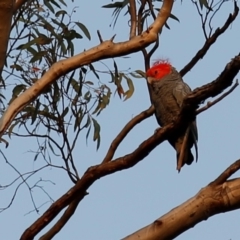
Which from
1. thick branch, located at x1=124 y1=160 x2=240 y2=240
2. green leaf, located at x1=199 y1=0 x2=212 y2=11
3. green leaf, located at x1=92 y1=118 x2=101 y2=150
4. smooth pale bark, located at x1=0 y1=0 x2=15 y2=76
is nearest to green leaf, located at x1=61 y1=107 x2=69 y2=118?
green leaf, located at x1=92 y1=118 x2=101 y2=150

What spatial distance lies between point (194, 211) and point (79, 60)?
70cm

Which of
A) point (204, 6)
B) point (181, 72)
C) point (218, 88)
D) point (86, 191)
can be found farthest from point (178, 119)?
point (181, 72)

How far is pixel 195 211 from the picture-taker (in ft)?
6.16

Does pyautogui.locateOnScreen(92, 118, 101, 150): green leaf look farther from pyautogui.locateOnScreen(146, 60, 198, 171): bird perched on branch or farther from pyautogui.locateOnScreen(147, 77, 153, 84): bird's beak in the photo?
pyautogui.locateOnScreen(147, 77, 153, 84): bird's beak

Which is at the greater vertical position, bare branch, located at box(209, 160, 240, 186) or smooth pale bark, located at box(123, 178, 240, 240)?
bare branch, located at box(209, 160, 240, 186)

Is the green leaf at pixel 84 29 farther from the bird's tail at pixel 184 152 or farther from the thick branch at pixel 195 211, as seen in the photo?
the thick branch at pixel 195 211

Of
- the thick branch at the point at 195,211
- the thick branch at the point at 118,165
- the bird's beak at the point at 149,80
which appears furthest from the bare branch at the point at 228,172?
the bird's beak at the point at 149,80

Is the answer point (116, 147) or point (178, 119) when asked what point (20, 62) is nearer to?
point (116, 147)

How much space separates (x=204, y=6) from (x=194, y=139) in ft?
2.18

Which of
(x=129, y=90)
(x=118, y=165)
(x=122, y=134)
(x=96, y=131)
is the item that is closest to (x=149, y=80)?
(x=129, y=90)

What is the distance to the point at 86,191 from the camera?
7.08 feet

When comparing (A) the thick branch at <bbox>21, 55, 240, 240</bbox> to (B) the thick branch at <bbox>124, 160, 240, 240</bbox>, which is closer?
(B) the thick branch at <bbox>124, 160, 240, 240</bbox>

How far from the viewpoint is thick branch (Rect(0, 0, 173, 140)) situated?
222 centimetres

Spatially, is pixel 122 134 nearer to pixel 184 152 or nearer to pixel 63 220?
pixel 63 220
